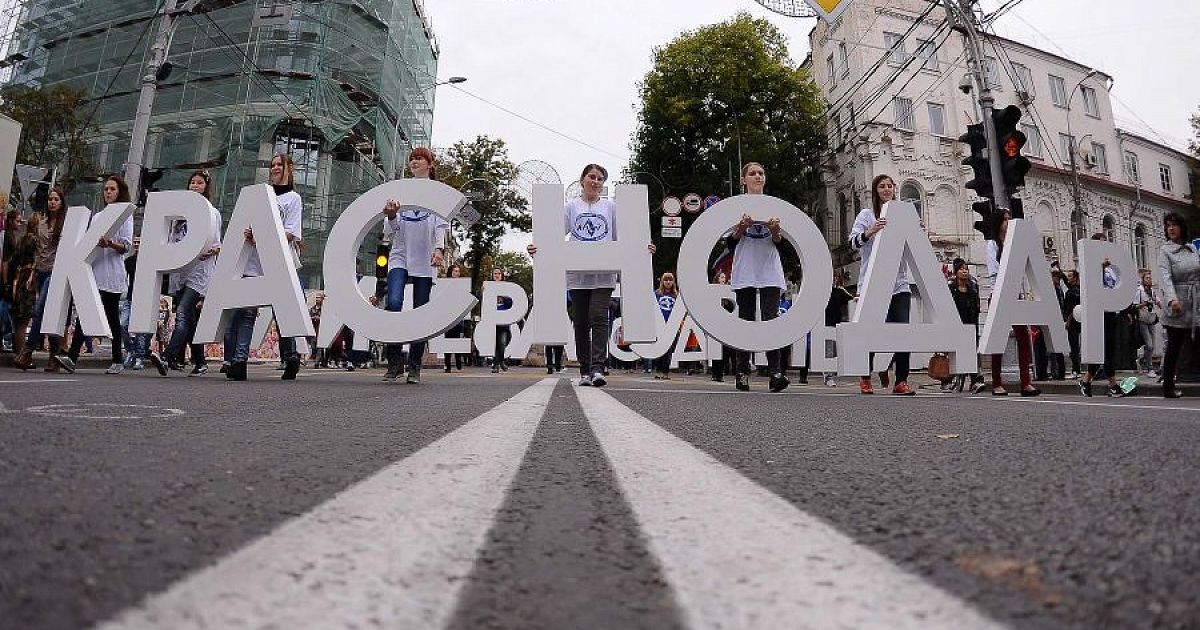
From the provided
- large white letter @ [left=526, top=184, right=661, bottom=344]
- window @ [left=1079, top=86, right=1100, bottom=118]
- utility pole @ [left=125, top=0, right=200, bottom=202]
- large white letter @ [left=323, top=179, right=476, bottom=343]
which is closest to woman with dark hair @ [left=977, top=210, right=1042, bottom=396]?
large white letter @ [left=526, top=184, right=661, bottom=344]

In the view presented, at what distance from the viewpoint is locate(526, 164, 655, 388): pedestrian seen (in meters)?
5.88

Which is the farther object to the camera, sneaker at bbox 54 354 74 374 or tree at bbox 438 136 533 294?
tree at bbox 438 136 533 294

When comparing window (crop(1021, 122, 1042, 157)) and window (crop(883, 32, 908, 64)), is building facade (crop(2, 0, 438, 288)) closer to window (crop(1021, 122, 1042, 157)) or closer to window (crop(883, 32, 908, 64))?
window (crop(883, 32, 908, 64))

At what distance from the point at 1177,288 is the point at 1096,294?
0.75 metres

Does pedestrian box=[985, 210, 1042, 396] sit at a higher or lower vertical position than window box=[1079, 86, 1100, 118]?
lower

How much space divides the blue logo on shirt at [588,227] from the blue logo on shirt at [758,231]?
1.25 m

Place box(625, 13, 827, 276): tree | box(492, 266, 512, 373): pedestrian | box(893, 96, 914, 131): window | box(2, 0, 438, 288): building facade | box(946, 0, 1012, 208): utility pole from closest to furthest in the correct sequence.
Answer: box(946, 0, 1012, 208): utility pole
box(492, 266, 512, 373): pedestrian
box(2, 0, 438, 288): building facade
box(625, 13, 827, 276): tree
box(893, 96, 914, 131): window

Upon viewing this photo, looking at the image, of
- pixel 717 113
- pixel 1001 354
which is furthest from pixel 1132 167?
pixel 1001 354

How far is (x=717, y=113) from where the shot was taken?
30734 millimetres

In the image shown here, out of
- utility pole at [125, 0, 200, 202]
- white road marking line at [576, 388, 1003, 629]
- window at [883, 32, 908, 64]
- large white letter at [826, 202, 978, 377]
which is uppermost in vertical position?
window at [883, 32, 908, 64]

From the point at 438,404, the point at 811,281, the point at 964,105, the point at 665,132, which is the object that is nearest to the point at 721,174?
the point at 665,132

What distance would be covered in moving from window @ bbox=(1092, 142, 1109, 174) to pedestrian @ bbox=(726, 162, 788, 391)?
38.5 m

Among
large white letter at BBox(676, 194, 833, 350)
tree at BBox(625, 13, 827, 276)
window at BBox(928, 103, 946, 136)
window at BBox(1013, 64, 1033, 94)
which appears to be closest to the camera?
large white letter at BBox(676, 194, 833, 350)

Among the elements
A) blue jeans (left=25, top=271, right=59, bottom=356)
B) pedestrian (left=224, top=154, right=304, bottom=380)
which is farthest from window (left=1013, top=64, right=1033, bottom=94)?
blue jeans (left=25, top=271, right=59, bottom=356)
